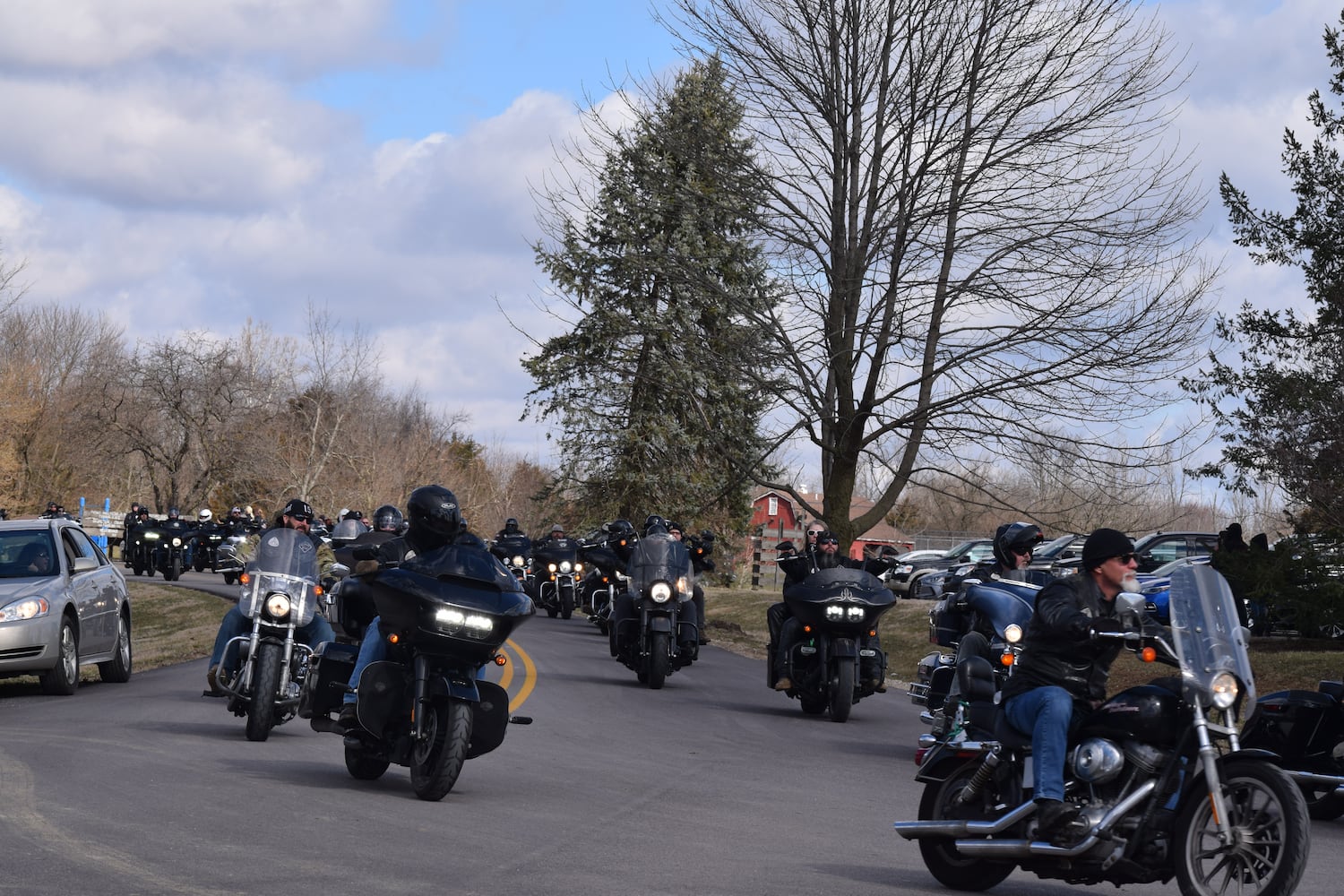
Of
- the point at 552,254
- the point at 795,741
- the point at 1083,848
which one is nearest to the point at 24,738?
the point at 795,741

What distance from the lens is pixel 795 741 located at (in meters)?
14.5

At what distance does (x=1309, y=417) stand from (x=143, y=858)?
20.1 meters

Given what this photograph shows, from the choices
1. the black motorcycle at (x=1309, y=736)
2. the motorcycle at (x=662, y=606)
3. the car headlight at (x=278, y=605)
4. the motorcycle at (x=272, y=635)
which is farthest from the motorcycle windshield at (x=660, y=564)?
the black motorcycle at (x=1309, y=736)

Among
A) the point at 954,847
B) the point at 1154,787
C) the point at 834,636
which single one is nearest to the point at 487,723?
the point at 954,847

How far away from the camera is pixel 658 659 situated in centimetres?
1881

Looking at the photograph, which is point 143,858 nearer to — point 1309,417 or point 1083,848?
point 1083,848

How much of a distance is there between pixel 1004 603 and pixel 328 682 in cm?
455

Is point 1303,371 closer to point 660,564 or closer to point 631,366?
point 660,564

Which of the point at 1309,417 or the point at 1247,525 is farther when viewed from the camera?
the point at 1247,525

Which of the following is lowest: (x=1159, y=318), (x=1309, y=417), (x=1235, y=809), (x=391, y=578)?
(x=1235, y=809)

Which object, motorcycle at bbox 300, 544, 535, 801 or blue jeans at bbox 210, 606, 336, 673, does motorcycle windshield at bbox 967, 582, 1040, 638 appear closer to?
motorcycle at bbox 300, 544, 535, 801

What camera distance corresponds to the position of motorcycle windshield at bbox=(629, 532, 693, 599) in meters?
18.5

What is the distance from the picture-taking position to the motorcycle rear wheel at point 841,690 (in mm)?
16172

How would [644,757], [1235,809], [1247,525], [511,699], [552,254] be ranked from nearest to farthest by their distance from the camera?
[1235,809] < [644,757] < [511,699] < [552,254] < [1247,525]
